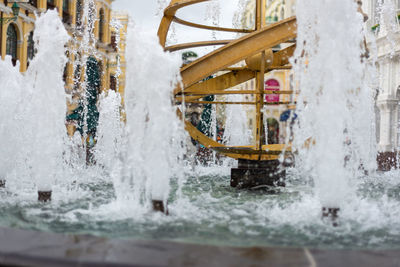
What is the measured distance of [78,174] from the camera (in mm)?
8414

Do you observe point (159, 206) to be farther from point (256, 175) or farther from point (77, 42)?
point (77, 42)

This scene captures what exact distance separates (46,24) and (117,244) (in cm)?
350

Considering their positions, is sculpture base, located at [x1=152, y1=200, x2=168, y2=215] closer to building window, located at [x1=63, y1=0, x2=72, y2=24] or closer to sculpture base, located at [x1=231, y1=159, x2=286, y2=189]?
sculpture base, located at [x1=231, y1=159, x2=286, y2=189]

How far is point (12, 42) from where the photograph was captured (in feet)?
67.8

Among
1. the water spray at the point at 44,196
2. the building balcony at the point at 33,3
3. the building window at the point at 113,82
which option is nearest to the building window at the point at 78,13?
the building balcony at the point at 33,3

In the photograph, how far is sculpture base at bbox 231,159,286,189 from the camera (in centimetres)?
678

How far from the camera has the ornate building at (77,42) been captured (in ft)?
67.8

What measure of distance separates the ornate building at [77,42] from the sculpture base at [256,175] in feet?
39.7

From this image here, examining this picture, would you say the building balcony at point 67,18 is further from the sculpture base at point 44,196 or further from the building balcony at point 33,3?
the sculpture base at point 44,196

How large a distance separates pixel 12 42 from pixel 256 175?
17.6 meters

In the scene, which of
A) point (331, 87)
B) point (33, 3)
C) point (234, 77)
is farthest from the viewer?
point (33, 3)

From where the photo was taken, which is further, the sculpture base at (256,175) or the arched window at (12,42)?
the arched window at (12,42)

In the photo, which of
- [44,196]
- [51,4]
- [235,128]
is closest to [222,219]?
[44,196]

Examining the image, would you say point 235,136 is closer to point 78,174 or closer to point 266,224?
point 78,174
